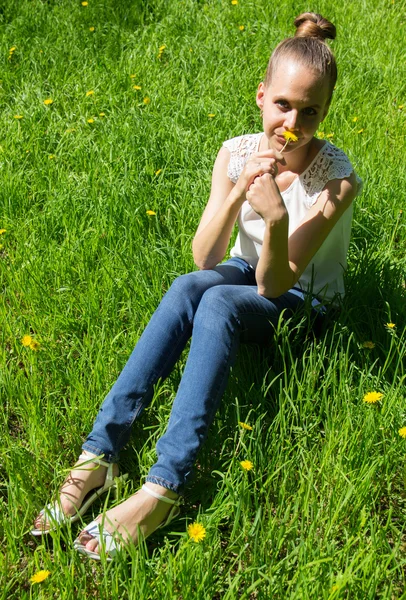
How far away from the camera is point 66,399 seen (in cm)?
214

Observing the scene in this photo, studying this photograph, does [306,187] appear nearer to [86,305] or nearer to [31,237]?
[86,305]

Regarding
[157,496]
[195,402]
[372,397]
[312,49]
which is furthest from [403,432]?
[312,49]

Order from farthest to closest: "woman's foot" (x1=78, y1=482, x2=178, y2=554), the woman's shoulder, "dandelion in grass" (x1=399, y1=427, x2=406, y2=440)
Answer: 1. the woman's shoulder
2. "dandelion in grass" (x1=399, y1=427, x2=406, y2=440)
3. "woman's foot" (x1=78, y1=482, x2=178, y2=554)

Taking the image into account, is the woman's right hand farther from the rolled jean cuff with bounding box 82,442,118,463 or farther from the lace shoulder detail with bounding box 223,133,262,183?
the rolled jean cuff with bounding box 82,442,118,463

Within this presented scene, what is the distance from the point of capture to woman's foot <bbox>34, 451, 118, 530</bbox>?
1770 millimetres

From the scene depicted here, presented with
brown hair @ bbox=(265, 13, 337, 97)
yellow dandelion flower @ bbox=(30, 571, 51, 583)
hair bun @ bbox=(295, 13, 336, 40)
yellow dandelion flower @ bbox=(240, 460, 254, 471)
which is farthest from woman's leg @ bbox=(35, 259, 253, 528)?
hair bun @ bbox=(295, 13, 336, 40)

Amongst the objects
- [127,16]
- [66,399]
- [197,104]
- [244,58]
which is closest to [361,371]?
[66,399]

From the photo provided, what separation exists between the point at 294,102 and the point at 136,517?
1.16 meters

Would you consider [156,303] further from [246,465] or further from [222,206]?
[246,465]

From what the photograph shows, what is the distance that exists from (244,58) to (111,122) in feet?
3.03

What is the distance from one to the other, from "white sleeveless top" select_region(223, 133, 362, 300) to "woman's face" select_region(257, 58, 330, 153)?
4.7 inches

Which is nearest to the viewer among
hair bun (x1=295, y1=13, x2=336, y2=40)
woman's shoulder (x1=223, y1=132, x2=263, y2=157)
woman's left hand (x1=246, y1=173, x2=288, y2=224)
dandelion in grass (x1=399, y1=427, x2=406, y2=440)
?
dandelion in grass (x1=399, y1=427, x2=406, y2=440)

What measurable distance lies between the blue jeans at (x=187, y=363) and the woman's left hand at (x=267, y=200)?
233 mm

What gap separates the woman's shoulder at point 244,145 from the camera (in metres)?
2.18
